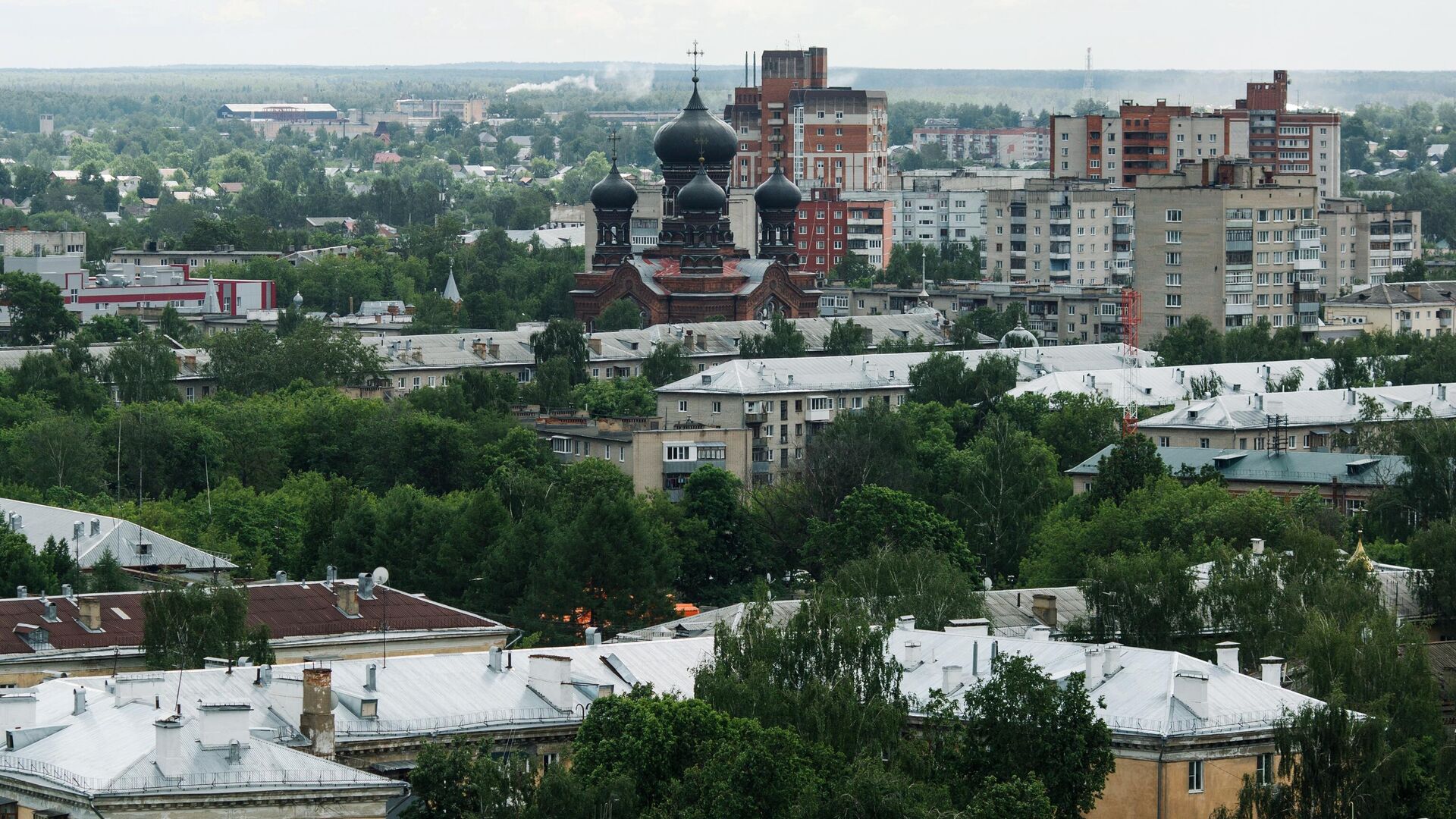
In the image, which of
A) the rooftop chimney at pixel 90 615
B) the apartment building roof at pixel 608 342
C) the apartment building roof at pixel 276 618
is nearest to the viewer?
the apartment building roof at pixel 276 618

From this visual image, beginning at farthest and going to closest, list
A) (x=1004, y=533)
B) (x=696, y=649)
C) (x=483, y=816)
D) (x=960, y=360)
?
1. (x=960, y=360)
2. (x=1004, y=533)
3. (x=696, y=649)
4. (x=483, y=816)

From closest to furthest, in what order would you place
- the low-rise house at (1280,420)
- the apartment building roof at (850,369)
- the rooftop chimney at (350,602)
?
the rooftop chimney at (350,602)
the low-rise house at (1280,420)
the apartment building roof at (850,369)

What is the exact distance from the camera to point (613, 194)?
114 meters

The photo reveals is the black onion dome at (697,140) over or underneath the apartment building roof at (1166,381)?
over

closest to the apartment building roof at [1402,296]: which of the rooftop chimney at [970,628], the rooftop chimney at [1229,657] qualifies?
the rooftop chimney at [970,628]

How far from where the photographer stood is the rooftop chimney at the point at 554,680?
3825 centimetres

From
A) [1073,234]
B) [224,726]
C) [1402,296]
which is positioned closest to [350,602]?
[224,726]

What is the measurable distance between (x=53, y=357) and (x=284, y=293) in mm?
45919

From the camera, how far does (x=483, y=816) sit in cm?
3262

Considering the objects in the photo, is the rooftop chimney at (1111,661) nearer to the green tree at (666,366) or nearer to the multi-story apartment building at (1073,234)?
the green tree at (666,366)

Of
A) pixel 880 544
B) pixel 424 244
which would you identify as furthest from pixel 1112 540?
pixel 424 244

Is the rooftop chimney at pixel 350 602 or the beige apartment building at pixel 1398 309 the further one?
the beige apartment building at pixel 1398 309

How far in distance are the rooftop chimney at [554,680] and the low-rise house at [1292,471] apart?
29.2 meters

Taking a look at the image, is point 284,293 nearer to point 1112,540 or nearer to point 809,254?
point 809,254
